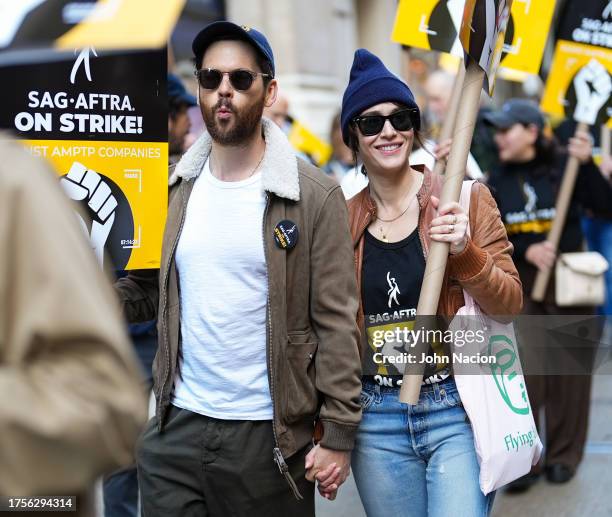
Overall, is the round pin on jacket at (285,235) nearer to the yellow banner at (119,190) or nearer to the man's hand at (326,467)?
the yellow banner at (119,190)

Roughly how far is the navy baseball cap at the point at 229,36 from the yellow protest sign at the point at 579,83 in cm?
326

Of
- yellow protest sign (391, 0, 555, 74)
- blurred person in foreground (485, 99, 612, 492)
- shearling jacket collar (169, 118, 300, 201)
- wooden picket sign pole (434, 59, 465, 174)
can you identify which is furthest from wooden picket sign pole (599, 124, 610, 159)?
shearling jacket collar (169, 118, 300, 201)

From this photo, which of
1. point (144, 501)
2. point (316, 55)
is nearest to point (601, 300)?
point (144, 501)

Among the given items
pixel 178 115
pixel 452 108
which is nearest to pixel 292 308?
pixel 452 108

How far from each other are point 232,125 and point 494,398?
1146mm

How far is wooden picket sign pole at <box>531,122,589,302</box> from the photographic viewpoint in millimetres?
6441

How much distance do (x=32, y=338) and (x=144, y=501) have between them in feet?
6.56

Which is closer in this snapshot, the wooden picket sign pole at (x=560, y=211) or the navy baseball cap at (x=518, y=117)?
the wooden picket sign pole at (x=560, y=211)

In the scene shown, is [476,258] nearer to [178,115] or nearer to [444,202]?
[444,202]

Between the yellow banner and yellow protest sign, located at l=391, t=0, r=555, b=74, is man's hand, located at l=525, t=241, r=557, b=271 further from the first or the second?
the yellow banner

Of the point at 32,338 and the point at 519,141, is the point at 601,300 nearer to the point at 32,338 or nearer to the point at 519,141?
the point at 519,141

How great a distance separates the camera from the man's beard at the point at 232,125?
11.0ft

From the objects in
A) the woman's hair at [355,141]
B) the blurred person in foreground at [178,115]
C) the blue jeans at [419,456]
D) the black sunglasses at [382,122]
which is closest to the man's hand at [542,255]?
the blurred person in foreground at [178,115]

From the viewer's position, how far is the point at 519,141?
21.9 feet
